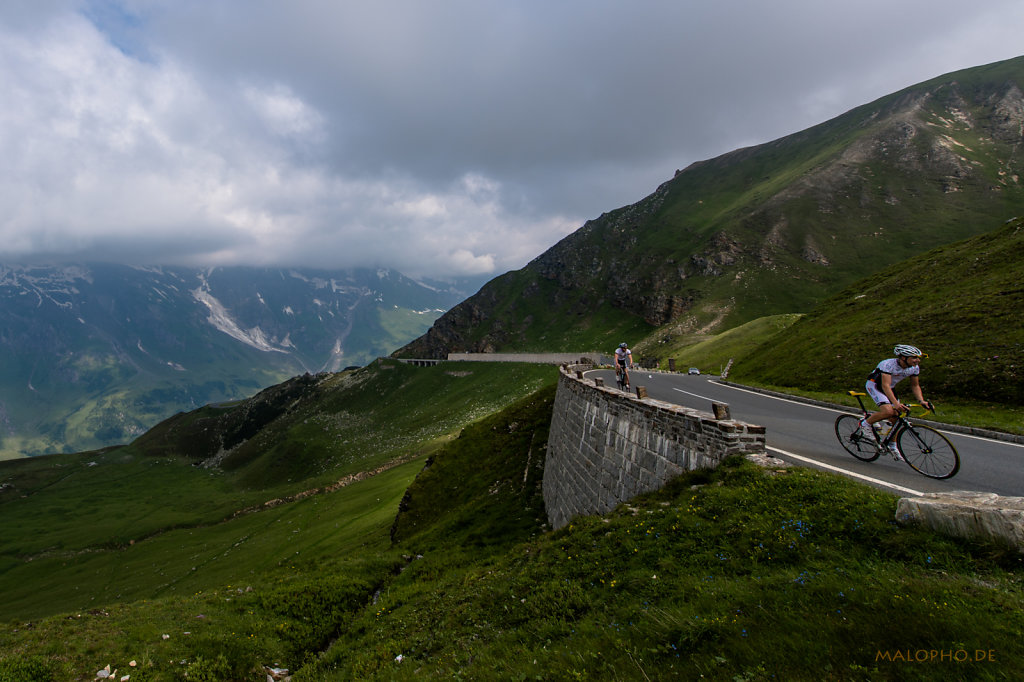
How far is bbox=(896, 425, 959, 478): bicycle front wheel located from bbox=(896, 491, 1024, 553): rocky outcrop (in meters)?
4.54

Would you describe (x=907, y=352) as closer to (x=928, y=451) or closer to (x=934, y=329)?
(x=928, y=451)

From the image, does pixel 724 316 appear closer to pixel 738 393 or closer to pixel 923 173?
pixel 738 393

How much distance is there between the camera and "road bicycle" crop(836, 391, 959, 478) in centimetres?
1150

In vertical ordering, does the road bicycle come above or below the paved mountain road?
above

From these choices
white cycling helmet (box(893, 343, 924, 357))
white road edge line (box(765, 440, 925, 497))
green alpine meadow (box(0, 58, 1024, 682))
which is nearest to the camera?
green alpine meadow (box(0, 58, 1024, 682))

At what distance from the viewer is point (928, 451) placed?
38.9ft

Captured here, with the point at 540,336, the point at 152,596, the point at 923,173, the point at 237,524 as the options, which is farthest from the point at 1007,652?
the point at 923,173

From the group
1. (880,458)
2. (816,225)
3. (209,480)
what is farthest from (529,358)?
(880,458)

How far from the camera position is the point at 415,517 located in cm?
3269

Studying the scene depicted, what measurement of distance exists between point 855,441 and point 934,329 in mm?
22582

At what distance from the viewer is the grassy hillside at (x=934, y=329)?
22.7 meters

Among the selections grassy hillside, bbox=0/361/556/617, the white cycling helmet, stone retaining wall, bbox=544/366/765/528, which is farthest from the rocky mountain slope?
the white cycling helmet

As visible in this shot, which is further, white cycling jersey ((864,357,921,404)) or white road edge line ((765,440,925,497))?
white cycling jersey ((864,357,921,404))

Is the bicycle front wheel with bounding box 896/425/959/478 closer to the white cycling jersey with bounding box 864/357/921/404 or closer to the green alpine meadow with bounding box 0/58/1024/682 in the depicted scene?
the white cycling jersey with bounding box 864/357/921/404
